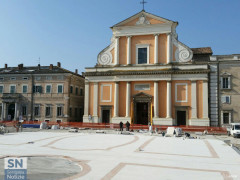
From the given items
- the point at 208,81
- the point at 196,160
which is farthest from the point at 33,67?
the point at 196,160

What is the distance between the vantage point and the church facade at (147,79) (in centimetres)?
3503

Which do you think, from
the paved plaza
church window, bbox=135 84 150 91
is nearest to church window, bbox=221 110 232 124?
church window, bbox=135 84 150 91

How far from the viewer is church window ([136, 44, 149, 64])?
3766 centimetres

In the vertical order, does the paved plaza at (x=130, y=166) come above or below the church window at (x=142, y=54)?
below

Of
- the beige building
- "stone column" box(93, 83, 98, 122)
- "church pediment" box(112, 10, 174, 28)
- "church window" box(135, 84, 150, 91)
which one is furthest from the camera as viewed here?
the beige building

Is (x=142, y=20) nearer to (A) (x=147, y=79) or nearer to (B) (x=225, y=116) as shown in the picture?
(A) (x=147, y=79)

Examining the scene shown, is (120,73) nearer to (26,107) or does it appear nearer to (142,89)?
(142,89)

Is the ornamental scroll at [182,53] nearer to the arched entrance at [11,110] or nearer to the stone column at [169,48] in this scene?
the stone column at [169,48]

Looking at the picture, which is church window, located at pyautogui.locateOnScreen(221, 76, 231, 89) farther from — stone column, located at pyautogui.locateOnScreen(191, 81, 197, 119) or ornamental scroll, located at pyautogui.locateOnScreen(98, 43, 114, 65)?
ornamental scroll, located at pyautogui.locateOnScreen(98, 43, 114, 65)

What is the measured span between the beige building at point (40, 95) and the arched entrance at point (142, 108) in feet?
40.2

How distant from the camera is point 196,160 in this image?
13.0m

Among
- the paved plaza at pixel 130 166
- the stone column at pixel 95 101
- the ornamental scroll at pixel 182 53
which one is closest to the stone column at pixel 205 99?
the ornamental scroll at pixel 182 53

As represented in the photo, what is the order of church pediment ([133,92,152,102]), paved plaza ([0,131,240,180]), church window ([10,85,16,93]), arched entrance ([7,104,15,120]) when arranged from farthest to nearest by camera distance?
church window ([10,85,16,93]), arched entrance ([7,104,15,120]), church pediment ([133,92,152,102]), paved plaza ([0,131,240,180])

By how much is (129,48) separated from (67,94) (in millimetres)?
13584
